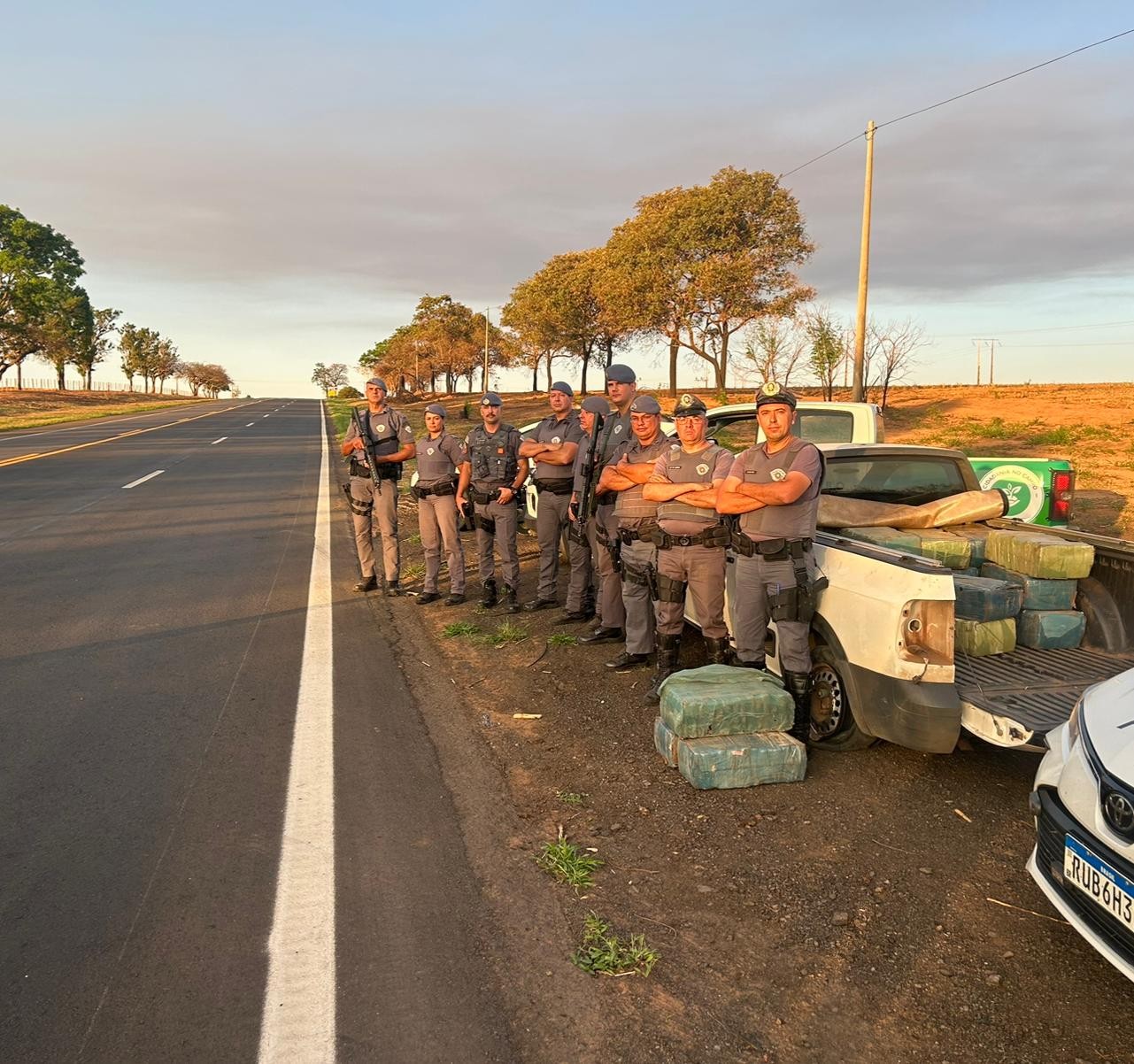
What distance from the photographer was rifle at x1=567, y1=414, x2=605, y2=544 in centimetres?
639

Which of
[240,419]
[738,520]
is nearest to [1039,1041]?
[738,520]

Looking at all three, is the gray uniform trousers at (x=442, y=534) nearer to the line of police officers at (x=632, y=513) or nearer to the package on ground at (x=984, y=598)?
the line of police officers at (x=632, y=513)

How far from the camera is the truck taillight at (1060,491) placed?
27.3 feet

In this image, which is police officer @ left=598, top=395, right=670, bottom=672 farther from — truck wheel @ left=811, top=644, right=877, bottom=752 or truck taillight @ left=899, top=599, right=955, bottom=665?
truck taillight @ left=899, top=599, right=955, bottom=665

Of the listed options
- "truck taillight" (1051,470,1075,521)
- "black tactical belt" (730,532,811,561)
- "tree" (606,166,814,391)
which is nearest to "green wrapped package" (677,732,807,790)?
"black tactical belt" (730,532,811,561)

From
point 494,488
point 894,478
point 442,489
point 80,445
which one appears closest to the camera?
point 894,478

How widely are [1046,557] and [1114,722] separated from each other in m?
2.02

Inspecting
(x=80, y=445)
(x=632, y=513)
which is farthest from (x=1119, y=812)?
(x=80, y=445)

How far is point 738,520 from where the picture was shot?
4.67 m

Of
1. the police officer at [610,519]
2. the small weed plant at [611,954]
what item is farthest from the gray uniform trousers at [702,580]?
the small weed plant at [611,954]

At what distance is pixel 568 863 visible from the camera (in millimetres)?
3234

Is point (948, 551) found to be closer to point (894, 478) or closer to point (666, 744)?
point (894, 478)

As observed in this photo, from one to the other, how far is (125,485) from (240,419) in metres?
27.2

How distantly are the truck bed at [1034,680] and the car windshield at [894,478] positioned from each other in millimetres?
1539
